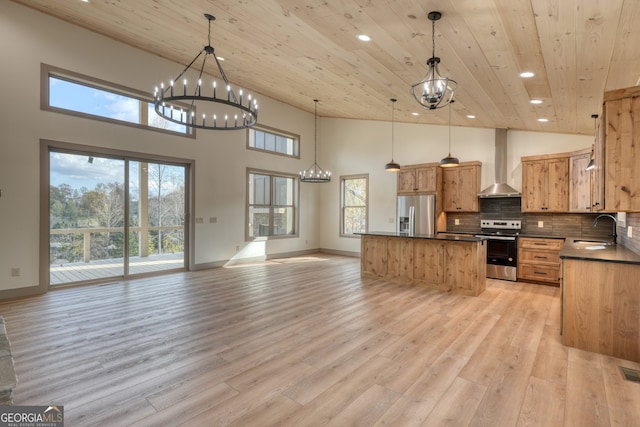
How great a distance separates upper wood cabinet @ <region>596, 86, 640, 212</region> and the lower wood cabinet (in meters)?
3.43

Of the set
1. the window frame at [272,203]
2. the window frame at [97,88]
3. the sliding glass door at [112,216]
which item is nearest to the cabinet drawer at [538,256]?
the window frame at [272,203]

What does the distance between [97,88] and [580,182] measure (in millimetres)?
8477

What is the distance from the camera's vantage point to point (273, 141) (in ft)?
28.4

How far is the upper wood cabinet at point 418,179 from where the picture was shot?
7223 millimetres

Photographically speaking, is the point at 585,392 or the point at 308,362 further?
the point at 308,362

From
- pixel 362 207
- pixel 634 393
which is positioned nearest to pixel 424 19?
pixel 634 393

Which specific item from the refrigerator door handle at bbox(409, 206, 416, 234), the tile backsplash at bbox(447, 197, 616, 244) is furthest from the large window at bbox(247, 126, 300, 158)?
the tile backsplash at bbox(447, 197, 616, 244)

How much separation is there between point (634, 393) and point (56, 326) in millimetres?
5330

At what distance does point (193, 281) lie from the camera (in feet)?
19.2

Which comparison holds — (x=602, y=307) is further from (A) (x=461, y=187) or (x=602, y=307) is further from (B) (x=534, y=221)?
(A) (x=461, y=187)

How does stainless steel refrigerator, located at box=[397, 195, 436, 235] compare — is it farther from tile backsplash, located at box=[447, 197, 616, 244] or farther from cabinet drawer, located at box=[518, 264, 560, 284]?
cabinet drawer, located at box=[518, 264, 560, 284]

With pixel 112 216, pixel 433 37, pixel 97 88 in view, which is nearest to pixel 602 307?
pixel 433 37

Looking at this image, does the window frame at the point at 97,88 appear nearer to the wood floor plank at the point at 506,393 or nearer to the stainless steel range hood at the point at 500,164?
the stainless steel range hood at the point at 500,164

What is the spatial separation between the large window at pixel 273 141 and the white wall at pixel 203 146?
20 centimetres
